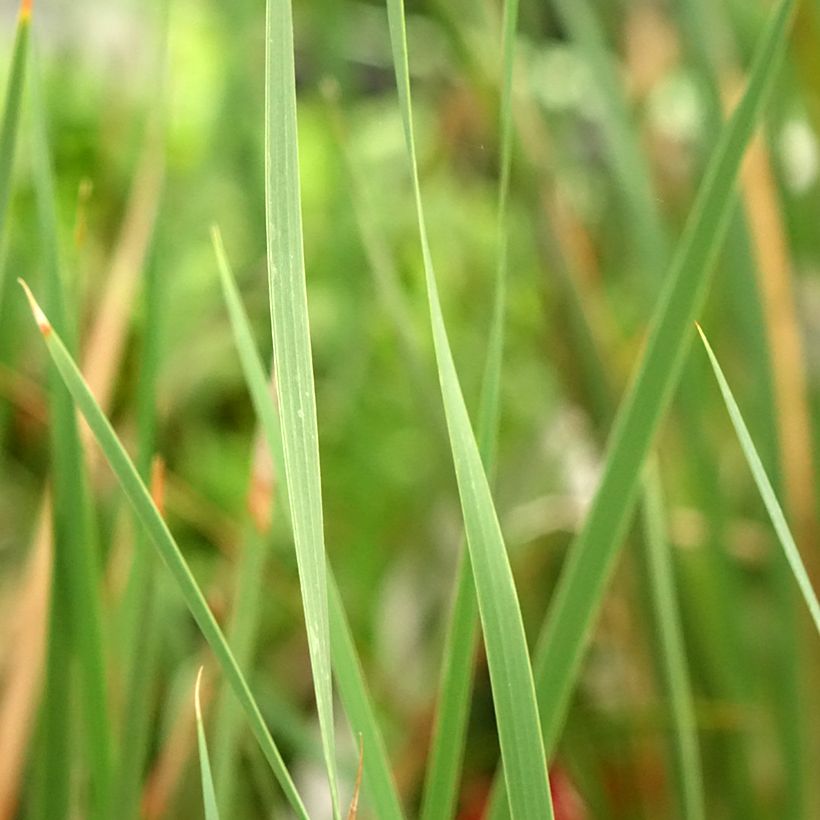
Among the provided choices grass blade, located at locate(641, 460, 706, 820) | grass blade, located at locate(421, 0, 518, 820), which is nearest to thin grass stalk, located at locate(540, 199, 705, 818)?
grass blade, located at locate(641, 460, 706, 820)

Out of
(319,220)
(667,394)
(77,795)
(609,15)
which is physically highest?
(609,15)

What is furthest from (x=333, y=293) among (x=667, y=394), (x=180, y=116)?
(x=667, y=394)

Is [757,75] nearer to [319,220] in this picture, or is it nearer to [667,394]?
[667,394]

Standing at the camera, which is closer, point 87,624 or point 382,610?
point 87,624

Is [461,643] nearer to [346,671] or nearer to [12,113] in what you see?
[346,671]

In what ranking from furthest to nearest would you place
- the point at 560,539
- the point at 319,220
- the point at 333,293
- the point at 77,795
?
the point at 319,220, the point at 333,293, the point at 560,539, the point at 77,795

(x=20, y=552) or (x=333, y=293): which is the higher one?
(x=333, y=293)

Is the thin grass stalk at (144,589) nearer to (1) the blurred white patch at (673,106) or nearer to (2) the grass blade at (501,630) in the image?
(2) the grass blade at (501,630)

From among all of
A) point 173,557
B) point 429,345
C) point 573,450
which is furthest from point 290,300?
point 429,345
